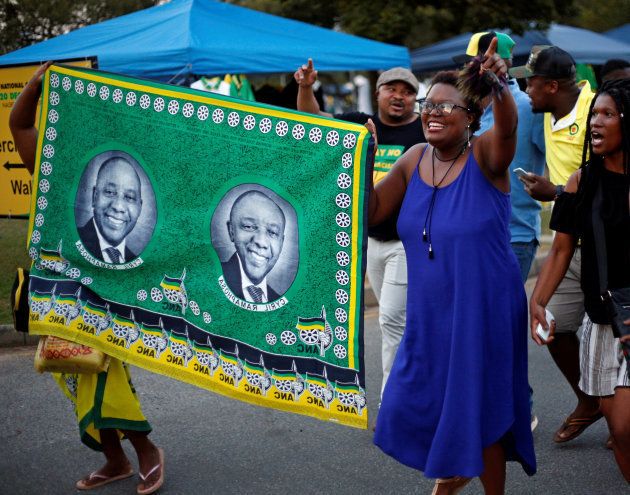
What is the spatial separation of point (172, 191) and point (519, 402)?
5.63ft

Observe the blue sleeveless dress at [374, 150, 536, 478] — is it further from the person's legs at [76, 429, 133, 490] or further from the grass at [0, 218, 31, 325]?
the grass at [0, 218, 31, 325]

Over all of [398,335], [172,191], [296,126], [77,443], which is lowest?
[77,443]

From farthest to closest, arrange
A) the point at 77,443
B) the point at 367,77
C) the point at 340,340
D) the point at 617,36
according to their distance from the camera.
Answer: the point at 617,36, the point at 367,77, the point at 77,443, the point at 340,340

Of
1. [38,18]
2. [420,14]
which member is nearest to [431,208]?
[38,18]

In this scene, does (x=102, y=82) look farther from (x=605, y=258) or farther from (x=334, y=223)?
(x=605, y=258)

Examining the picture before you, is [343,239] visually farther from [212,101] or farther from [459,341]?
[212,101]

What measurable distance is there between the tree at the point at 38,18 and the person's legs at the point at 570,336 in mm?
9502

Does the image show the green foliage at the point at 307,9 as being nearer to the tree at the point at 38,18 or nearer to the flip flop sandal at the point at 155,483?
the tree at the point at 38,18

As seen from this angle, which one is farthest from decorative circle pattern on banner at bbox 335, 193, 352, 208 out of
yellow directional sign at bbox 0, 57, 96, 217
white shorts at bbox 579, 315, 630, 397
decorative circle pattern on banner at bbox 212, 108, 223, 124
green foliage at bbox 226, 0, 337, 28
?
green foliage at bbox 226, 0, 337, 28

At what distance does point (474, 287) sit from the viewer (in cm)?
343

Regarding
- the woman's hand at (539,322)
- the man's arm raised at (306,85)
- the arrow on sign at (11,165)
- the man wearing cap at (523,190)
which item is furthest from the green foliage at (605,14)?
the woman's hand at (539,322)

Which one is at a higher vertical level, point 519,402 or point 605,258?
point 605,258

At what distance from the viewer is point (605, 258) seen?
12.3 feet

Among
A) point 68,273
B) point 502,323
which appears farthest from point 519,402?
point 68,273
